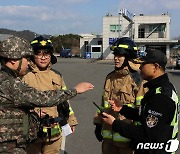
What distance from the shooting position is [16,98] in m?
2.76

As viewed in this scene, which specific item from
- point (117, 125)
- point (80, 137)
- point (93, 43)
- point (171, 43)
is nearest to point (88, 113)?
point (80, 137)

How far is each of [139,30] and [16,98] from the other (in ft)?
178

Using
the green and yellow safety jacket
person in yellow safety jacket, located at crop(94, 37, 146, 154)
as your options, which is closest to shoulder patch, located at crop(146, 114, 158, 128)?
the green and yellow safety jacket

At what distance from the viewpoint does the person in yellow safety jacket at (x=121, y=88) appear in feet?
12.0

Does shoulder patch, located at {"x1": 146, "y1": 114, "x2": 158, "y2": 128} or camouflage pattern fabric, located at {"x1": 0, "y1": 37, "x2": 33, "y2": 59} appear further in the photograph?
camouflage pattern fabric, located at {"x1": 0, "y1": 37, "x2": 33, "y2": 59}

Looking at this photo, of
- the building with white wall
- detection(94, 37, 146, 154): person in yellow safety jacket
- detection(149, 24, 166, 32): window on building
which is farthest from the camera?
detection(149, 24, 166, 32): window on building

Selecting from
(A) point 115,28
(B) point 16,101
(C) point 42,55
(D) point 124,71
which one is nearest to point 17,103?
(B) point 16,101

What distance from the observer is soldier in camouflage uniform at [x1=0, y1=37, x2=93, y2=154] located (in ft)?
9.07

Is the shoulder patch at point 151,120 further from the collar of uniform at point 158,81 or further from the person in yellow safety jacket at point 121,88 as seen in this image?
the person in yellow safety jacket at point 121,88

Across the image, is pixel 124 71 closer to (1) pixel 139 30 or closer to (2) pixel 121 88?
(2) pixel 121 88

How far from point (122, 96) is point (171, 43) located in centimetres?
5153

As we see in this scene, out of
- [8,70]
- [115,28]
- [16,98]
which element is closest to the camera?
[16,98]

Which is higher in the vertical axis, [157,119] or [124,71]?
[124,71]

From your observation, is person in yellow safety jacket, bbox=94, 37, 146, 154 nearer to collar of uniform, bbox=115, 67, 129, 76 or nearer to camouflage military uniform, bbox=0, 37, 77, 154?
collar of uniform, bbox=115, 67, 129, 76
